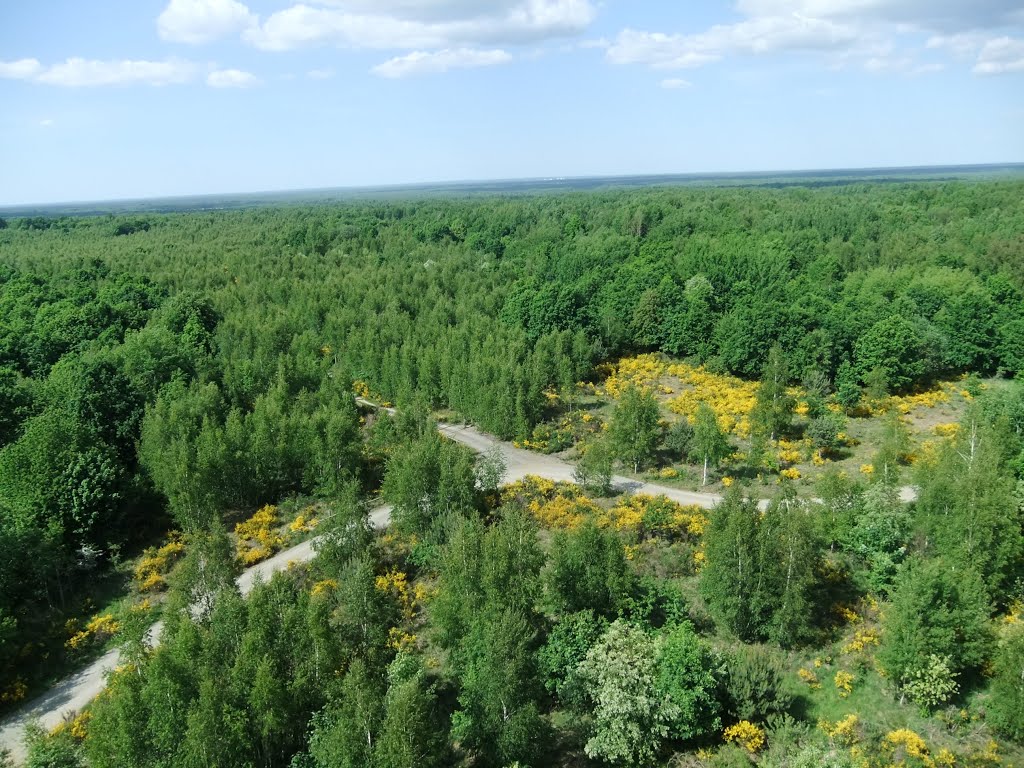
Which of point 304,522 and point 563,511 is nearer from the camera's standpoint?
point 563,511

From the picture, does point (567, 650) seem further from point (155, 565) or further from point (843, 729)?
point (155, 565)

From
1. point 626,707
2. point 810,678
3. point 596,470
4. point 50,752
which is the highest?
point 596,470

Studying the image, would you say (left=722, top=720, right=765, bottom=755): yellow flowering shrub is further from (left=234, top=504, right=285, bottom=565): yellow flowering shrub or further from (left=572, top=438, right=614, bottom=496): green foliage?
(left=234, top=504, right=285, bottom=565): yellow flowering shrub

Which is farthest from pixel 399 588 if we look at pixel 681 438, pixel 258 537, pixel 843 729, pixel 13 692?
pixel 681 438

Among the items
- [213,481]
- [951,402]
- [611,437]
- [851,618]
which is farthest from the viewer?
[951,402]

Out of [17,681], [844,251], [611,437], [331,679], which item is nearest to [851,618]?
[611,437]

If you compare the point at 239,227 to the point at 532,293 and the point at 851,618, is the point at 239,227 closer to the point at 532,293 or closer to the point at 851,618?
the point at 532,293

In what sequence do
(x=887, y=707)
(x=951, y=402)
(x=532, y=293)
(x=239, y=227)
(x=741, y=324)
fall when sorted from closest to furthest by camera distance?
(x=887, y=707) < (x=951, y=402) < (x=741, y=324) < (x=532, y=293) < (x=239, y=227)
